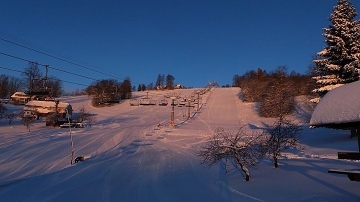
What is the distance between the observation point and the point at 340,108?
8969 millimetres

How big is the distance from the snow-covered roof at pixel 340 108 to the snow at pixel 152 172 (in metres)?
3.30

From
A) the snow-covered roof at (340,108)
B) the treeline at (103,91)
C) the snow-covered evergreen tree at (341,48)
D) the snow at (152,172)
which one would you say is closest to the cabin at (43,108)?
the snow at (152,172)

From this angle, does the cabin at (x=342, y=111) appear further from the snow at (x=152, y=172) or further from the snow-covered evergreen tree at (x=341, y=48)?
the snow-covered evergreen tree at (x=341, y=48)

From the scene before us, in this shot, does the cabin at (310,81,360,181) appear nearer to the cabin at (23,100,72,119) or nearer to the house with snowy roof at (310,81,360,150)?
the house with snowy roof at (310,81,360,150)

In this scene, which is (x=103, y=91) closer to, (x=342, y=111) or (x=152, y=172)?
(x=152, y=172)

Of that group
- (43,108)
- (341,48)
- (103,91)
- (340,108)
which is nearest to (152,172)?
(340,108)

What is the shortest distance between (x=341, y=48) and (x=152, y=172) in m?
21.3

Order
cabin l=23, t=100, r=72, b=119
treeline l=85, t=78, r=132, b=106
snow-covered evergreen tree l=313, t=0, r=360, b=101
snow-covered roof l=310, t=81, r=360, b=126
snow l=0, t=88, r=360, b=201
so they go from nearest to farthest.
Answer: snow-covered roof l=310, t=81, r=360, b=126 < snow l=0, t=88, r=360, b=201 < snow-covered evergreen tree l=313, t=0, r=360, b=101 < cabin l=23, t=100, r=72, b=119 < treeline l=85, t=78, r=132, b=106

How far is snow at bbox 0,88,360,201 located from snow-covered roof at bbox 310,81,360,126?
330 cm

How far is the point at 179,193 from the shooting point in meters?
15.8

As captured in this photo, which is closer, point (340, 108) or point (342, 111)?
point (342, 111)

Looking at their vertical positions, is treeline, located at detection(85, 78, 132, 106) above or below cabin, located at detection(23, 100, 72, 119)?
above

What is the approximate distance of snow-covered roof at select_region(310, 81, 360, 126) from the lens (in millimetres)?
8484

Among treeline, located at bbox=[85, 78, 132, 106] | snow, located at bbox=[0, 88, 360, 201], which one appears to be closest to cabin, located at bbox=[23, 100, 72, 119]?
snow, located at bbox=[0, 88, 360, 201]
